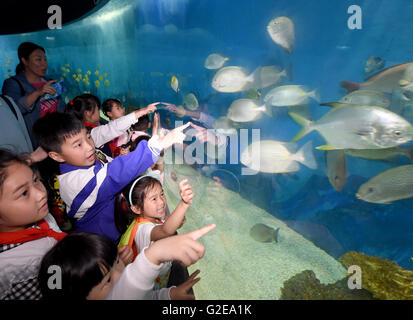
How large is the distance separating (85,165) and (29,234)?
0.59m

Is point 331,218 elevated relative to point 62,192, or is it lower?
lower

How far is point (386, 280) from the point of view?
183 centimetres

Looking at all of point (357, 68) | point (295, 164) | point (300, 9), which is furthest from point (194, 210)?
point (300, 9)

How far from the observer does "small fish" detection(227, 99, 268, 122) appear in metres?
3.06

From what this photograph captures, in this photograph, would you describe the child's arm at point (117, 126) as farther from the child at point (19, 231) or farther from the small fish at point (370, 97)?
the small fish at point (370, 97)

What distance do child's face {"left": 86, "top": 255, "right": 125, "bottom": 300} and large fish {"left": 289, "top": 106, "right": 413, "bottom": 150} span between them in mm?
1673

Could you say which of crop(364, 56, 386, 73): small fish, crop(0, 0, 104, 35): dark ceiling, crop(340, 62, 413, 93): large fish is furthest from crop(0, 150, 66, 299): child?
crop(0, 0, 104, 35): dark ceiling

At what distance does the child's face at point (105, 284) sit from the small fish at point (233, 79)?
2.89 m

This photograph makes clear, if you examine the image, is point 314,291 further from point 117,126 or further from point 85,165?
point 117,126

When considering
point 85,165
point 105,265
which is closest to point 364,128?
point 105,265

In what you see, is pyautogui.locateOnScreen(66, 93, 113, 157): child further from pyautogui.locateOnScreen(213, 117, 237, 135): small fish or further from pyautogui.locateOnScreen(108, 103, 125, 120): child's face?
pyautogui.locateOnScreen(213, 117, 237, 135): small fish
